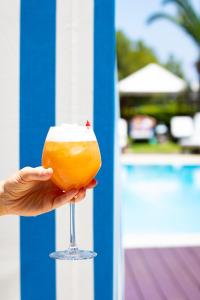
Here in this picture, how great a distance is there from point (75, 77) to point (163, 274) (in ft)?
8.33

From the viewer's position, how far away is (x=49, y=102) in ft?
6.52

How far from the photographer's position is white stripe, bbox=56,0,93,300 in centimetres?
197

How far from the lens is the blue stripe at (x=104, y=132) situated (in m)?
1.98

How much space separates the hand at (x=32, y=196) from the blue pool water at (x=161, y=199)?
18.2 ft

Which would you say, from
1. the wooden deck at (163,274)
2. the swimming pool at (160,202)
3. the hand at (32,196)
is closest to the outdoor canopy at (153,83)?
the swimming pool at (160,202)

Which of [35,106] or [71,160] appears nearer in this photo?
[71,160]

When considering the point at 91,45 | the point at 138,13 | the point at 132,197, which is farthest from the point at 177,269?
the point at 138,13

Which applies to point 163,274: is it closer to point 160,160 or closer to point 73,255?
point 73,255

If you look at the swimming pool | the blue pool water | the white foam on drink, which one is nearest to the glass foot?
the white foam on drink

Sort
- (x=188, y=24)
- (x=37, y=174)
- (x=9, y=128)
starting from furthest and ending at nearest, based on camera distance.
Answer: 1. (x=188, y=24)
2. (x=9, y=128)
3. (x=37, y=174)

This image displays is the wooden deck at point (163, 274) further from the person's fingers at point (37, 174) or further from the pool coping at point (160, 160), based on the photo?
the pool coping at point (160, 160)

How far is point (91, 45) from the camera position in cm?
197

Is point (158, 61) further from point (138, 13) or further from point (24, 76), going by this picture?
point (24, 76)

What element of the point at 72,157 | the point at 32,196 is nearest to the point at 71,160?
the point at 72,157
